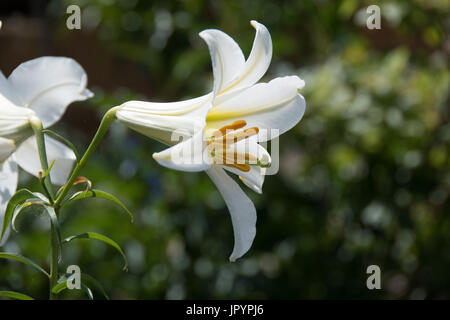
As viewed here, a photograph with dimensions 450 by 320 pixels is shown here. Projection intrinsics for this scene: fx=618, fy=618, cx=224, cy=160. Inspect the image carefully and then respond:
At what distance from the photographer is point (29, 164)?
776mm

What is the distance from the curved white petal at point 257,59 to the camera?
0.67m

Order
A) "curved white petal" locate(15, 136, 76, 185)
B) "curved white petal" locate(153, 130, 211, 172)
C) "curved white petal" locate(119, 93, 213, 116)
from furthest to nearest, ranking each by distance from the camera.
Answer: "curved white petal" locate(15, 136, 76, 185) → "curved white petal" locate(119, 93, 213, 116) → "curved white petal" locate(153, 130, 211, 172)

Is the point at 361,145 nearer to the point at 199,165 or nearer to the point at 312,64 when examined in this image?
the point at 312,64

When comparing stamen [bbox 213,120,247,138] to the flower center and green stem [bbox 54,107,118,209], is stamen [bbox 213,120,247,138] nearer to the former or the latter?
the flower center

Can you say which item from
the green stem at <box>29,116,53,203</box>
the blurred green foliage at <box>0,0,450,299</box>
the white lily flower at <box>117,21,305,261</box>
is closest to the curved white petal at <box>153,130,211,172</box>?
the white lily flower at <box>117,21,305,261</box>

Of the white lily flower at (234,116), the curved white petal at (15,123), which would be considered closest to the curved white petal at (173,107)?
the white lily flower at (234,116)

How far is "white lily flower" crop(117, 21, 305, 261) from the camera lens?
0.66 meters

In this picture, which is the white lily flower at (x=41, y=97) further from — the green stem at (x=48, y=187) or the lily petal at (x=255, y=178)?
the lily petal at (x=255, y=178)

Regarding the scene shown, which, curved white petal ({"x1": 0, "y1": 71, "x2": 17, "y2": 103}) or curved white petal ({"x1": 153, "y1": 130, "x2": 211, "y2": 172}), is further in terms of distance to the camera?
curved white petal ({"x1": 0, "y1": 71, "x2": 17, "y2": 103})

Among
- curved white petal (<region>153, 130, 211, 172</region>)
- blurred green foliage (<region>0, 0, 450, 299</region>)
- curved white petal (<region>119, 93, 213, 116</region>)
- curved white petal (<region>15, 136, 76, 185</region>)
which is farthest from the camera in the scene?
blurred green foliage (<region>0, 0, 450, 299</region>)

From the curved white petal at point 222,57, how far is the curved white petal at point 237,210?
0.10 metres

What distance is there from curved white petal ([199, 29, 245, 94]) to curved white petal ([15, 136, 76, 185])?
0.24 meters
